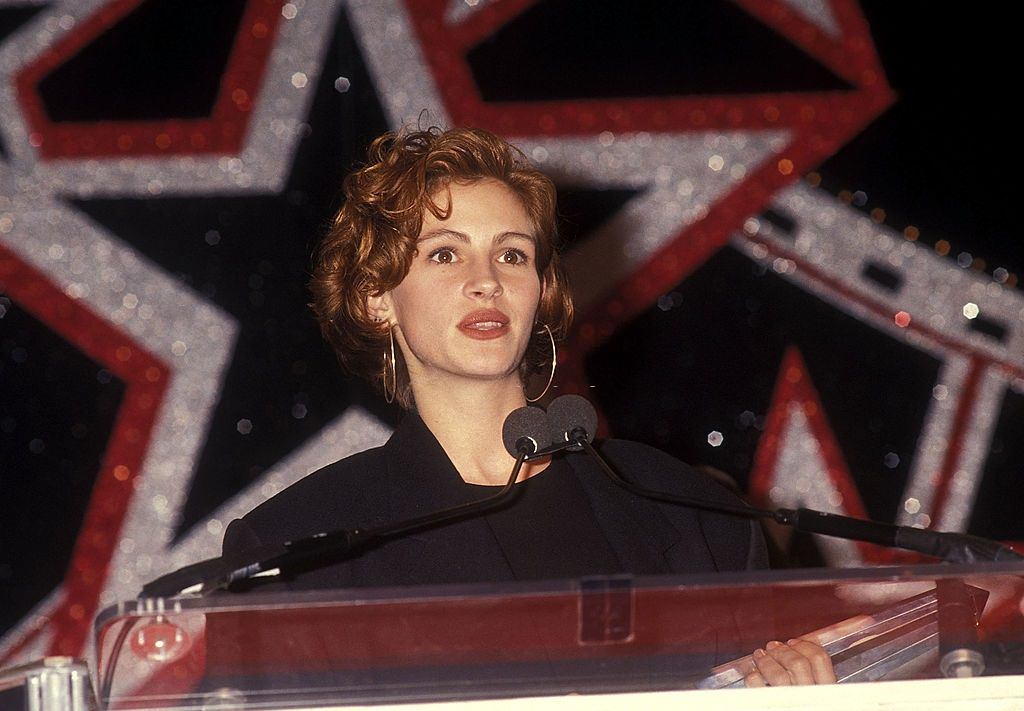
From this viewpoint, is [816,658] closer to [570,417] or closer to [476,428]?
[570,417]

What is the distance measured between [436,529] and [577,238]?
1.26 m

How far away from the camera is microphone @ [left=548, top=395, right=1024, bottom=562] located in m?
1.10

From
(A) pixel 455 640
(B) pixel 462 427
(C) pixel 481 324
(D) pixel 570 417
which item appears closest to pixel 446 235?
(C) pixel 481 324

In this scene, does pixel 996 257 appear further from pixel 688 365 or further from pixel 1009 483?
pixel 688 365

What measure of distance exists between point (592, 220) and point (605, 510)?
116 centimetres

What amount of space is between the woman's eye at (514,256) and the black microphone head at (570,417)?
0.44m

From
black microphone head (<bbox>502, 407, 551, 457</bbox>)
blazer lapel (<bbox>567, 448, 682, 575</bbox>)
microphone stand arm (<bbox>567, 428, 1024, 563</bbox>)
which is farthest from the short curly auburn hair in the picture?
microphone stand arm (<bbox>567, 428, 1024, 563</bbox>)

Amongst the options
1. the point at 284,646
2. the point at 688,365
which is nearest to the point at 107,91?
the point at 688,365

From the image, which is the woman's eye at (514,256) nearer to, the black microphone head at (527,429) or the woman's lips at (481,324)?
the woman's lips at (481,324)

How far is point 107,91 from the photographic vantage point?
2.69 metres

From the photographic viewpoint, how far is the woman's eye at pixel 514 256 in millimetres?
1819

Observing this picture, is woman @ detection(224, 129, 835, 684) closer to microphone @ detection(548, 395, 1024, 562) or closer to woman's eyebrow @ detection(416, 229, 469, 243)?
woman's eyebrow @ detection(416, 229, 469, 243)

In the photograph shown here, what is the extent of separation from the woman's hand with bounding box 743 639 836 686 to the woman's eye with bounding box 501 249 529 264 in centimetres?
94

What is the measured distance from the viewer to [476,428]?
5.88ft
